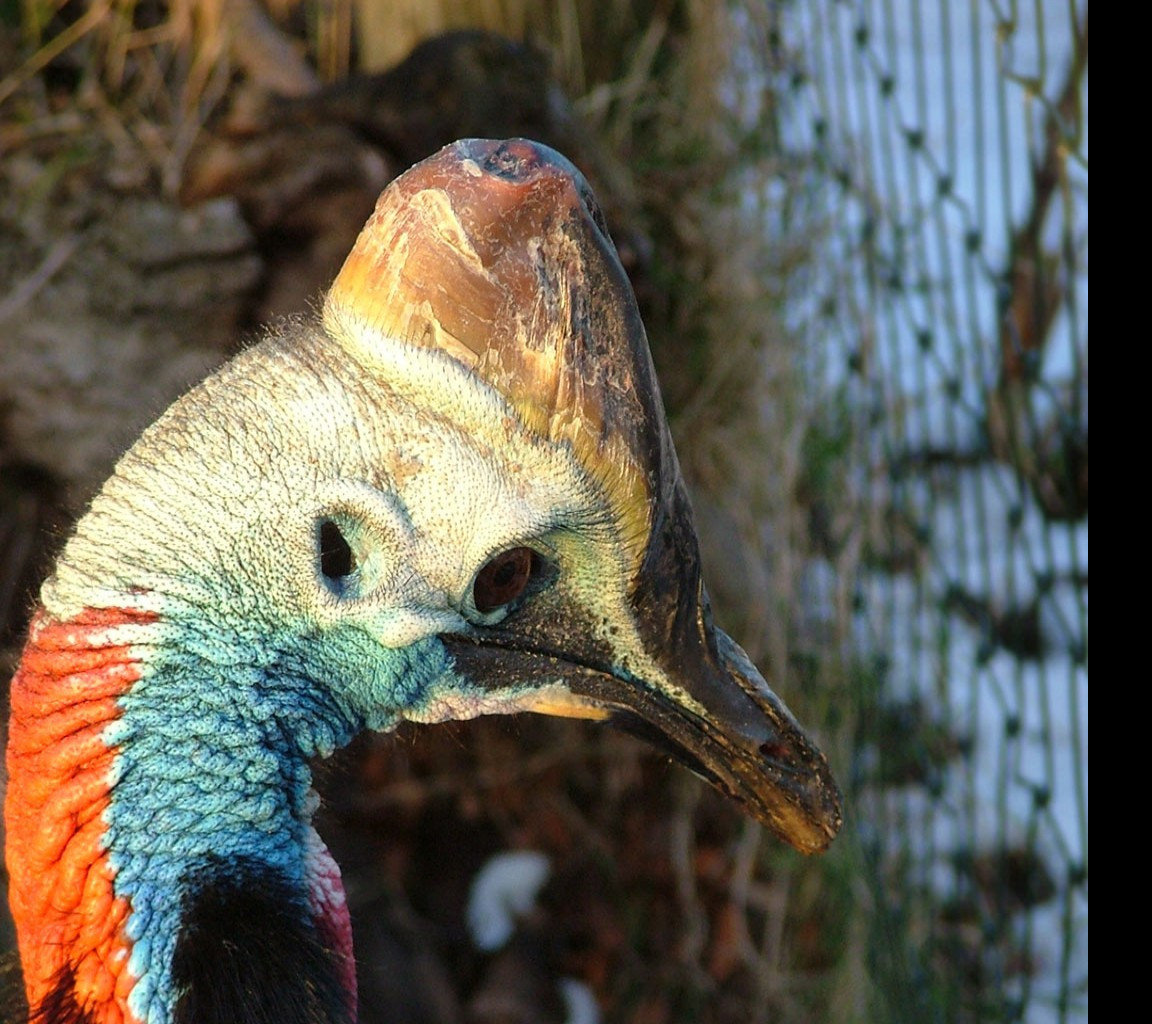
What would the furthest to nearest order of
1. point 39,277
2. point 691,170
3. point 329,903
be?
point 691,170, point 39,277, point 329,903

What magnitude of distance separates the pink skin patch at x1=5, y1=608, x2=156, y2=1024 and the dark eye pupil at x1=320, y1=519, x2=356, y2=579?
123mm

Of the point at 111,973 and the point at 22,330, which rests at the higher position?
the point at 22,330

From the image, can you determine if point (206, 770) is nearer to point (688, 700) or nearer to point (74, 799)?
point (74, 799)

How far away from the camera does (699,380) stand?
2.32 meters

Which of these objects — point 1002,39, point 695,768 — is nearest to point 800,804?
point 695,768

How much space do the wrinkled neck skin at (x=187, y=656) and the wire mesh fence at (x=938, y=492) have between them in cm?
124

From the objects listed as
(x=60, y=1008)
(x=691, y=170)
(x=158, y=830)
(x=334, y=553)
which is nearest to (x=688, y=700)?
(x=334, y=553)

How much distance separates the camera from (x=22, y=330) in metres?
2.08

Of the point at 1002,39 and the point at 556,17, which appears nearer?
the point at 1002,39

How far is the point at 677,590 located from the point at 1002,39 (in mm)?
1149

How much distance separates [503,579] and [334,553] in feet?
0.40

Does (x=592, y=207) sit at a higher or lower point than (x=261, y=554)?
higher
